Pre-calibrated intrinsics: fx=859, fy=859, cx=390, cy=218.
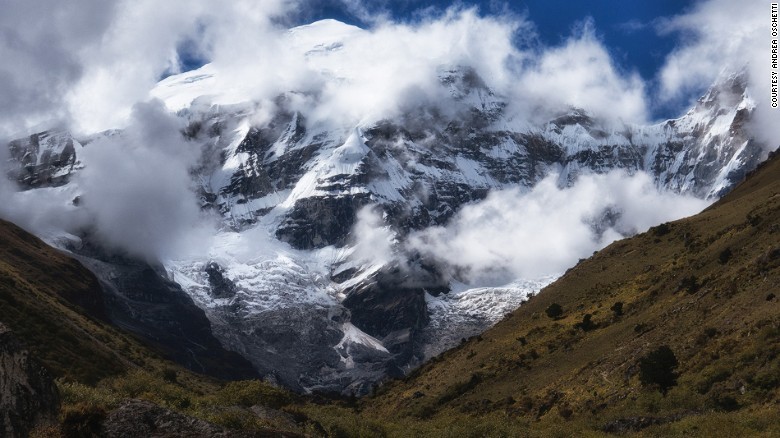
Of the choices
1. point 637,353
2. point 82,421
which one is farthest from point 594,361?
point 82,421

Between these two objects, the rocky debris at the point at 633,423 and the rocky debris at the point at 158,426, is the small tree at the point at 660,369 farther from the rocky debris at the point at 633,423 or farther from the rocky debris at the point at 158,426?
the rocky debris at the point at 158,426

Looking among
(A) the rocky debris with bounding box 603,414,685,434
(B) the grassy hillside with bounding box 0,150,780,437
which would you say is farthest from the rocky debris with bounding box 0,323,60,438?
(A) the rocky debris with bounding box 603,414,685,434

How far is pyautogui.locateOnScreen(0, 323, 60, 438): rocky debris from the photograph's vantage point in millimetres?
24484

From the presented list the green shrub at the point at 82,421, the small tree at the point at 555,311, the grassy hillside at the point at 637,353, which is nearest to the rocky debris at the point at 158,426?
the green shrub at the point at 82,421

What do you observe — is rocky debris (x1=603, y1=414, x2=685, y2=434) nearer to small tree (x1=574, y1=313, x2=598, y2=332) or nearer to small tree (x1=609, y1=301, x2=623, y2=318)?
small tree (x1=609, y1=301, x2=623, y2=318)

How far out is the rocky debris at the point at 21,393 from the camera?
24.5 metres

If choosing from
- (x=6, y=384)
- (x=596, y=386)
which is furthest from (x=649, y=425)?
(x=6, y=384)

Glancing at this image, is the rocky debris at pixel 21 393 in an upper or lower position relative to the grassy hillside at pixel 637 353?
upper

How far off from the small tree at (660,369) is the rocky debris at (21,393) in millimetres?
46835

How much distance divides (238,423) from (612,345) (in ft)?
205

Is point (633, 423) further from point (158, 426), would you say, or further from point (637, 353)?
point (158, 426)

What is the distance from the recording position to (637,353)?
75375 mm

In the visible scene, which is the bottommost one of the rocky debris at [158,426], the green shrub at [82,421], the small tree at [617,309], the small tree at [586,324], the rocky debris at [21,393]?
the small tree at [586,324]

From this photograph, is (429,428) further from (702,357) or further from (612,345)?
(612,345)
